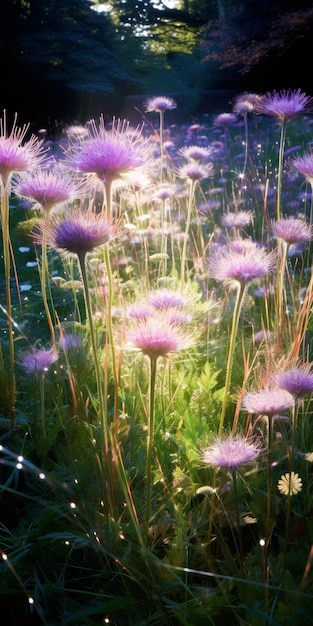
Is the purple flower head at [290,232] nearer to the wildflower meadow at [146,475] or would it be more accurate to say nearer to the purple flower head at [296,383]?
the wildflower meadow at [146,475]

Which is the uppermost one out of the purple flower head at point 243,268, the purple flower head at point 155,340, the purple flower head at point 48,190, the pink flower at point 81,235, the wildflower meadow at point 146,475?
the purple flower head at point 48,190

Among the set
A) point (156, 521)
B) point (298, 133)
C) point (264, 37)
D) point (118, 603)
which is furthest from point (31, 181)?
point (264, 37)

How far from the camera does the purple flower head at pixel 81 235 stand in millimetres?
1266

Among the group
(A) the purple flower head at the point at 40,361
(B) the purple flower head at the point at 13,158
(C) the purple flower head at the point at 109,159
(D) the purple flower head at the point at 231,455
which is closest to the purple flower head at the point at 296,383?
(D) the purple flower head at the point at 231,455

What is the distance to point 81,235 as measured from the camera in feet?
4.14

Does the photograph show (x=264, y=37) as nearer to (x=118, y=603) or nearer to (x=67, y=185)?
(x=67, y=185)

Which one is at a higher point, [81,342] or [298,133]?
[298,133]

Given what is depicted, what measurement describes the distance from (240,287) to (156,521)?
0.63 metres

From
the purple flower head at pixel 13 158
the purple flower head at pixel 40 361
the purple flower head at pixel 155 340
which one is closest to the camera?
the purple flower head at pixel 155 340

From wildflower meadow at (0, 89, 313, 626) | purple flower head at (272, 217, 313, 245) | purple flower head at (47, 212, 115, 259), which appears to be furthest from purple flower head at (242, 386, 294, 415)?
purple flower head at (272, 217, 313, 245)

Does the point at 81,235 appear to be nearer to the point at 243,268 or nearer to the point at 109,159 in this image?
the point at 109,159

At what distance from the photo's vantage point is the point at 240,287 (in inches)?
54.9

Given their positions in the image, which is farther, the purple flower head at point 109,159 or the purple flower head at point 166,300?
the purple flower head at point 166,300

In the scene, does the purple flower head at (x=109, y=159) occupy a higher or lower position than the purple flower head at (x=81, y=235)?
higher
